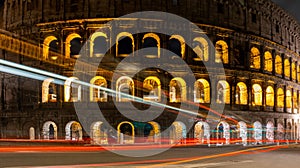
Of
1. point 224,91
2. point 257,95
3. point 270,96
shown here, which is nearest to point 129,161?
point 224,91

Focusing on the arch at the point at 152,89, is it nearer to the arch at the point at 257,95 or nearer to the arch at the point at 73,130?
the arch at the point at 73,130

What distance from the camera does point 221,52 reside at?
1150 inches

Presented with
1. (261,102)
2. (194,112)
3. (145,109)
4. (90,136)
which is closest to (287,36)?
(261,102)

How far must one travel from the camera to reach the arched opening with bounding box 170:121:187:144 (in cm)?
2589

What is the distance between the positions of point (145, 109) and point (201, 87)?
592 cm

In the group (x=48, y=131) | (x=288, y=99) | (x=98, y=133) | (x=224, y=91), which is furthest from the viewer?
(x=288, y=99)

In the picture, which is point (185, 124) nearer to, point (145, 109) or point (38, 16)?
point (145, 109)

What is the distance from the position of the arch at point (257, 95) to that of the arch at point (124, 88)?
442 inches

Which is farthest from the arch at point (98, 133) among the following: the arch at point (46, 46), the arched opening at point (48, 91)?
the arch at point (46, 46)

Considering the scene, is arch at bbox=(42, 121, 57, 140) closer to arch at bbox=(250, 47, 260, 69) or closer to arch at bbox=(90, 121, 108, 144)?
arch at bbox=(90, 121, 108, 144)

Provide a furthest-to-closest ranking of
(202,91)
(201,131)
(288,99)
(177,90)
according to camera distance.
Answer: (288,99)
(202,91)
(201,131)
(177,90)

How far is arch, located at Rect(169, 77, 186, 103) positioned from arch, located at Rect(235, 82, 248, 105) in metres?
5.52

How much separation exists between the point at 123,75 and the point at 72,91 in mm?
3963

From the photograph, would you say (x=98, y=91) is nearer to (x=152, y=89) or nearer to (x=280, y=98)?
(x=152, y=89)
